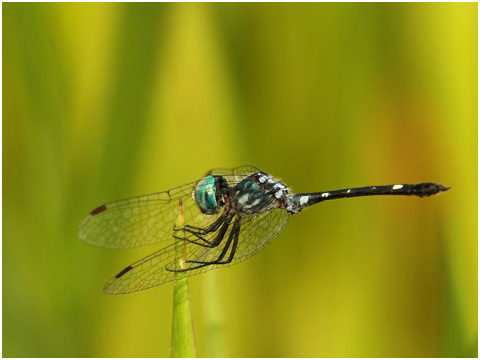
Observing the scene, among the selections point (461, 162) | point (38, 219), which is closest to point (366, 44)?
point (461, 162)

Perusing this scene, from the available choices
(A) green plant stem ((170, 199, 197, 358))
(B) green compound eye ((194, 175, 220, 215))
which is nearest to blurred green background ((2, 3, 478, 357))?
(B) green compound eye ((194, 175, 220, 215))

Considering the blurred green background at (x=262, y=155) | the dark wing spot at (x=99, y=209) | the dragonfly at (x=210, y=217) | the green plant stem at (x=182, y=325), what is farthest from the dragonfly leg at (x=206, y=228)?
the green plant stem at (x=182, y=325)

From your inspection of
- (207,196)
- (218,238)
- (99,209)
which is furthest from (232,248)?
(99,209)

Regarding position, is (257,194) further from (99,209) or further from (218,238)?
(99,209)

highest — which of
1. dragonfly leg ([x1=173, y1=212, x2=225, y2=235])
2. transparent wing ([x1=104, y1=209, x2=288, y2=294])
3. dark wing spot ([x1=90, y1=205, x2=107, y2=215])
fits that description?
dark wing spot ([x1=90, y1=205, x2=107, y2=215])

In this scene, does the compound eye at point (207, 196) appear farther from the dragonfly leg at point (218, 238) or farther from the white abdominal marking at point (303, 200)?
the white abdominal marking at point (303, 200)

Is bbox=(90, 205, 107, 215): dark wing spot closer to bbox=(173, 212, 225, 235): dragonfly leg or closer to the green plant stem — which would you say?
bbox=(173, 212, 225, 235): dragonfly leg
